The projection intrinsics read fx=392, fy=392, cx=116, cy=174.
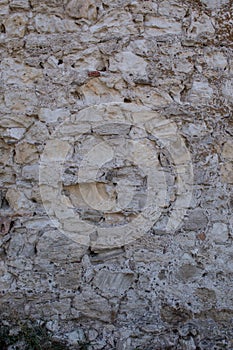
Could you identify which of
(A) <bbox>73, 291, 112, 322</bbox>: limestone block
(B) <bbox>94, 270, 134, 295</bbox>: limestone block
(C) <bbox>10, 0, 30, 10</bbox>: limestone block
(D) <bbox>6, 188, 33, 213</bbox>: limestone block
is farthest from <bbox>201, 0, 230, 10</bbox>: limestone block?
(A) <bbox>73, 291, 112, 322</bbox>: limestone block

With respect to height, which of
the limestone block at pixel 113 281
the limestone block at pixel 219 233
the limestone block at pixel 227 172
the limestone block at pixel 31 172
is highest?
the limestone block at pixel 227 172

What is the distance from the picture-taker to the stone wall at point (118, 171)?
2.40m

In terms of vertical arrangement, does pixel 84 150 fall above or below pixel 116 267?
above

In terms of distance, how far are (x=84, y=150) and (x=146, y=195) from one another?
48 cm

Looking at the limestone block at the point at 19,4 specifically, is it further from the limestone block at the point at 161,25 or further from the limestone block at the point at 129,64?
the limestone block at the point at 161,25

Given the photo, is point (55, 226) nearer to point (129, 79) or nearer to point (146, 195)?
point (146, 195)

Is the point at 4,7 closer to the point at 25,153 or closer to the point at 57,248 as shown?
the point at 25,153

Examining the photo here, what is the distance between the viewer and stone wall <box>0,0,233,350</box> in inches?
94.5

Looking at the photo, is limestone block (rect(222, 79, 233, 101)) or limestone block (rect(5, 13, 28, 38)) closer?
limestone block (rect(5, 13, 28, 38))

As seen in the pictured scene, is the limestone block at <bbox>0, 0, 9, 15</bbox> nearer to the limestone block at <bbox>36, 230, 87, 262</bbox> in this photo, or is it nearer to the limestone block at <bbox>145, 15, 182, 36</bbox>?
the limestone block at <bbox>145, 15, 182, 36</bbox>

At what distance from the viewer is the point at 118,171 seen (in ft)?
8.08

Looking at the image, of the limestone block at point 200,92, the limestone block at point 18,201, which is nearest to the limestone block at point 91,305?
the limestone block at point 18,201

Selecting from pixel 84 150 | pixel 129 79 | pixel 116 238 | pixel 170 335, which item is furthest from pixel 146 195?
pixel 170 335

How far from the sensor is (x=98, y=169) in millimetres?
2449
